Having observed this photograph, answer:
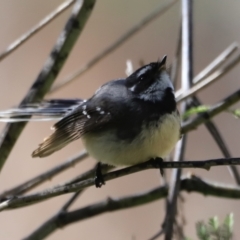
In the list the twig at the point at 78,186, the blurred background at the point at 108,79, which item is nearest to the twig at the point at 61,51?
the twig at the point at 78,186

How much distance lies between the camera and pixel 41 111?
131cm

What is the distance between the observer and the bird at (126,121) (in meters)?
1.18

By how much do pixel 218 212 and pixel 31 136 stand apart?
105cm

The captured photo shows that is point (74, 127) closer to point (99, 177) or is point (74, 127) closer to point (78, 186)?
point (99, 177)

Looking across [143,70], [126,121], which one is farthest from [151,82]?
[126,121]

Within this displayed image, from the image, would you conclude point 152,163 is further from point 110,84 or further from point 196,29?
point 196,29

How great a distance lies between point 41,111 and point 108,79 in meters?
1.41

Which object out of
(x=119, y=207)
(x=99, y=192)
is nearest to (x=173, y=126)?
(x=119, y=207)

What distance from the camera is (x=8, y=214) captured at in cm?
258

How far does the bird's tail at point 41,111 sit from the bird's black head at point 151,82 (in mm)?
221

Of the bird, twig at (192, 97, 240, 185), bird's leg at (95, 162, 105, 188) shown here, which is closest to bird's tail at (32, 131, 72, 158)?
the bird

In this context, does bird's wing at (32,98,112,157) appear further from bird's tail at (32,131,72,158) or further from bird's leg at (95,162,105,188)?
bird's leg at (95,162,105,188)

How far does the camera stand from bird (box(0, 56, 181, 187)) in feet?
3.86

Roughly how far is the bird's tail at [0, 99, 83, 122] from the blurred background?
107cm
